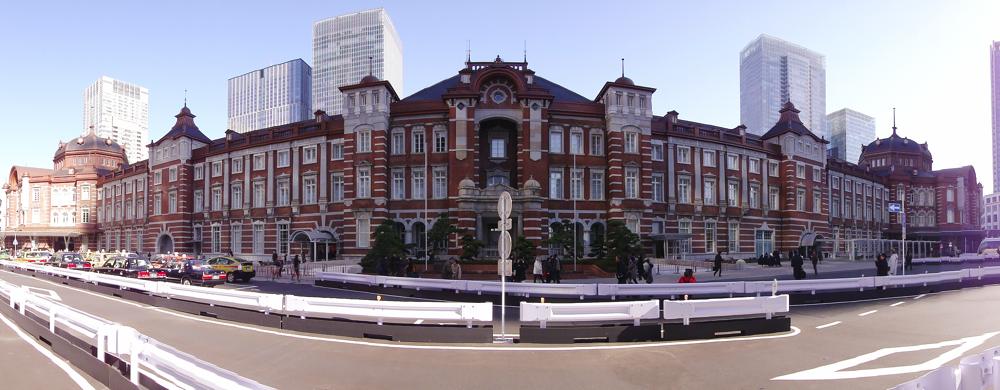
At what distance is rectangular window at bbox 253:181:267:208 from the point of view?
49.1m

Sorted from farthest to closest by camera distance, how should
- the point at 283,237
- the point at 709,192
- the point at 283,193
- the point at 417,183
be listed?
the point at 709,192 → the point at 283,193 → the point at 283,237 → the point at 417,183

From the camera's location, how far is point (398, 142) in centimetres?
4184

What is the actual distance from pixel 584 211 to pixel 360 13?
564 ft

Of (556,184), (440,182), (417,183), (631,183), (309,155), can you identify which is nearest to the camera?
(440,182)

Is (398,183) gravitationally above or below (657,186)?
above

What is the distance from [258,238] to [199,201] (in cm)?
1136

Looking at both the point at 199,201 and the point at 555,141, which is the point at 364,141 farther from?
the point at 199,201

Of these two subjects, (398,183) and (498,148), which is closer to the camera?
(498,148)

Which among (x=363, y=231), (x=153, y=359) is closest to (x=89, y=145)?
(x=363, y=231)

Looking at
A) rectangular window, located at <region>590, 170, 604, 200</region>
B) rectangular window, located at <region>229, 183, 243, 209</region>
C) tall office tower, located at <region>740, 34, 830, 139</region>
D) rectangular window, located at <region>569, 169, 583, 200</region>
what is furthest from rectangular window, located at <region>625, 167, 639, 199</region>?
tall office tower, located at <region>740, 34, 830, 139</region>

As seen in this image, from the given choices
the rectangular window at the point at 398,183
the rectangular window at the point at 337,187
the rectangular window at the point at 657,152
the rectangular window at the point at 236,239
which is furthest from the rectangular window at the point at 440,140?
the rectangular window at the point at 236,239

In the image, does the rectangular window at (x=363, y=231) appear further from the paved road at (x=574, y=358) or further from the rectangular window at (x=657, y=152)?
the paved road at (x=574, y=358)

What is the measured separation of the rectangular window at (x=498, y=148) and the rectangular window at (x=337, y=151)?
43.0ft

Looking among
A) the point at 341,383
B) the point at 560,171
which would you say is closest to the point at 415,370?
the point at 341,383
